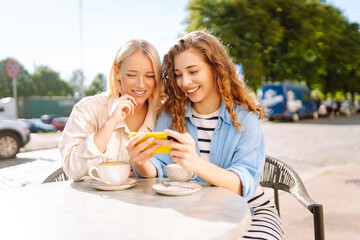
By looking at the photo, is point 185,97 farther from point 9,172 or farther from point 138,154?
point 9,172

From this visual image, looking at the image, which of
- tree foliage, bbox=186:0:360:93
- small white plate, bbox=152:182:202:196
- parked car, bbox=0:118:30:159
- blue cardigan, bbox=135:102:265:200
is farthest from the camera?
tree foliage, bbox=186:0:360:93

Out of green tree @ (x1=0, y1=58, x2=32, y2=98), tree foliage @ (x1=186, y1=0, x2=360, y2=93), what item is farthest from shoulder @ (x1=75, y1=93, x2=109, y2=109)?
green tree @ (x1=0, y1=58, x2=32, y2=98)

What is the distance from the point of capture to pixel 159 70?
235 centimetres

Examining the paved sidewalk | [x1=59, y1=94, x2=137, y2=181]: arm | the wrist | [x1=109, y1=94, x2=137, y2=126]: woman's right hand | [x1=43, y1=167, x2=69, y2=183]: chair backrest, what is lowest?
the paved sidewalk

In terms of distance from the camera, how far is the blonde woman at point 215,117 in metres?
1.93

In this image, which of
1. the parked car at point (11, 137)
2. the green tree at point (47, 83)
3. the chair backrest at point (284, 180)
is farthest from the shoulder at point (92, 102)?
the green tree at point (47, 83)

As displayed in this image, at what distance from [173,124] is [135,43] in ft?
1.98

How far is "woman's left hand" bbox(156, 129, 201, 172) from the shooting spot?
151 cm

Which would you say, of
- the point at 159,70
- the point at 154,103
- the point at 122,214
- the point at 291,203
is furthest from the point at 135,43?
the point at 291,203

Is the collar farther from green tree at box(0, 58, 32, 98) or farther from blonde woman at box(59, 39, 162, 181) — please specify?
green tree at box(0, 58, 32, 98)

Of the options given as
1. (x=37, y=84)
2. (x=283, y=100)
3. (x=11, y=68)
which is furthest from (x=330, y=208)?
(x=37, y=84)

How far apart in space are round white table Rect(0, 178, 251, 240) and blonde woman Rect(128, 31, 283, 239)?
346 millimetres

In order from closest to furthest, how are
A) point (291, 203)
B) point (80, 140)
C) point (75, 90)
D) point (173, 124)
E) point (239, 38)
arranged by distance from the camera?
point (80, 140), point (173, 124), point (291, 203), point (239, 38), point (75, 90)

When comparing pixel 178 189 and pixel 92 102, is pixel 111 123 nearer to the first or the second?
pixel 92 102
